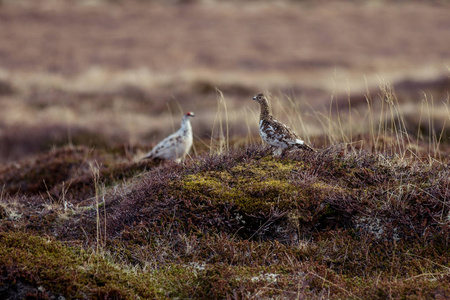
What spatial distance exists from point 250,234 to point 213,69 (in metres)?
29.6

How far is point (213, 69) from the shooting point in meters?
34.1

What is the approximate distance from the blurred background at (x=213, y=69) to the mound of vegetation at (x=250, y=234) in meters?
1.17

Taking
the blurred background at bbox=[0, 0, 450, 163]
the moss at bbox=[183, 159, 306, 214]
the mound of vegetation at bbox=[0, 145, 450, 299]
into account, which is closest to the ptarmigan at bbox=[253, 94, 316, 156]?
the mound of vegetation at bbox=[0, 145, 450, 299]

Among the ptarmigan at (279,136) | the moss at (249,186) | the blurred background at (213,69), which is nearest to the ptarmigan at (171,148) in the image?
the blurred background at (213,69)

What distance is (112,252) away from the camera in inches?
200

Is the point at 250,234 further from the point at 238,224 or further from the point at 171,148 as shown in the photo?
the point at 171,148

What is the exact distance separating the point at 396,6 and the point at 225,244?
7100 cm

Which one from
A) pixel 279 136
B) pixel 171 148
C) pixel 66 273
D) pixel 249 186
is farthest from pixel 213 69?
pixel 66 273

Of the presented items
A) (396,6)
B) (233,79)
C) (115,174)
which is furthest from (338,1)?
(115,174)

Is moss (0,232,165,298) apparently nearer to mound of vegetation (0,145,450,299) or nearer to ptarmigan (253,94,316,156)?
mound of vegetation (0,145,450,299)

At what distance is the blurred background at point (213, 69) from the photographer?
1572cm

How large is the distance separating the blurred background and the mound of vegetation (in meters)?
1.17

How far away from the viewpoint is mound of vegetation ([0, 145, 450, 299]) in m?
4.29

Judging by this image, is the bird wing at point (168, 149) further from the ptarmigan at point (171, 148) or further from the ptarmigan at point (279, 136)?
the ptarmigan at point (279, 136)
